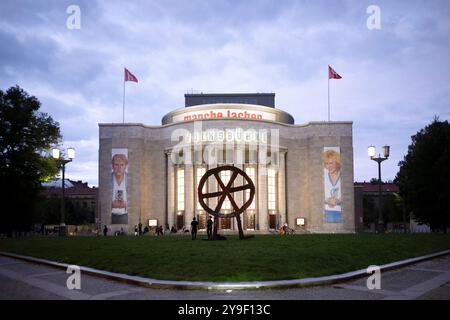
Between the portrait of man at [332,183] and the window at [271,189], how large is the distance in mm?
8214

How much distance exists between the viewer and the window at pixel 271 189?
75.2 metres

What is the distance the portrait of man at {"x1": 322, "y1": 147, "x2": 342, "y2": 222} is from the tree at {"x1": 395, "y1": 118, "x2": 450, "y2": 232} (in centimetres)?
1759

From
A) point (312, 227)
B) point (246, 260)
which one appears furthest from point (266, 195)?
point (246, 260)

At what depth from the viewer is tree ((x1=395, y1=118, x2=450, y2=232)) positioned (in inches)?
2020

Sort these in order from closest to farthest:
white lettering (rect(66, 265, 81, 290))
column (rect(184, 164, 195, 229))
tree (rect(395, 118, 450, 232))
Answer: white lettering (rect(66, 265, 81, 290)), tree (rect(395, 118, 450, 232)), column (rect(184, 164, 195, 229))

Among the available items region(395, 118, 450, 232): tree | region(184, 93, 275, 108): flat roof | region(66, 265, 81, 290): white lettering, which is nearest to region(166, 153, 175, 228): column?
region(184, 93, 275, 108): flat roof

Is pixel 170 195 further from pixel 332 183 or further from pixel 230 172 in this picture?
pixel 332 183

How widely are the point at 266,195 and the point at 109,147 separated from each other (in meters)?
27.4

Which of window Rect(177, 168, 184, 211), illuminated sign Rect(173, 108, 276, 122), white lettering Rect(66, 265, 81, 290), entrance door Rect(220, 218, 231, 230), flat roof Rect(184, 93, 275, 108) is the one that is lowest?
entrance door Rect(220, 218, 231, 230)

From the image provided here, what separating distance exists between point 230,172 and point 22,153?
3347 cm

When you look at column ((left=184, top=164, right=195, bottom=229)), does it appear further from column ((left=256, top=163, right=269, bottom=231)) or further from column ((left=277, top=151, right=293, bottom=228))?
column ((left=277, top=151, right=293, bottom=228))

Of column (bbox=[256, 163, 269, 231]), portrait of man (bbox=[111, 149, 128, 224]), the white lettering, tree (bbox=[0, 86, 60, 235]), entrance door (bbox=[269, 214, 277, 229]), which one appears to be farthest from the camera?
entrance door (bbox=[269, 214, 277, 229])

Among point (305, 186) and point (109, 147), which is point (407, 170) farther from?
point (109, 147)

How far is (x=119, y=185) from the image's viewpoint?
7494 cm
